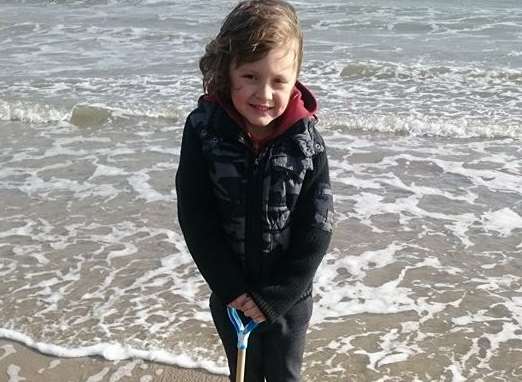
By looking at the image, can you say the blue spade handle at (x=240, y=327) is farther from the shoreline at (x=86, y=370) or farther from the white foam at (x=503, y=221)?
the white foam at (x=503, y=221)

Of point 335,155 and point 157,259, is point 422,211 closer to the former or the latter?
point 335,155

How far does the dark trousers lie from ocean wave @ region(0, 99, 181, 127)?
6.78 m

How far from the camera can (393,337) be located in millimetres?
3922

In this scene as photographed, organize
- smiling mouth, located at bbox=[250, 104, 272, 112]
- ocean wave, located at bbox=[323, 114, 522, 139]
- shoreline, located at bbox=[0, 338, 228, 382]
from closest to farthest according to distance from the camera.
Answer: smiling mouth, located at bbox=[250, 104, 272, 112], shoreline, located at bbox=[0, 338, 228, 382], ocean wave, located at bbox=[323, 114, 522, 139]

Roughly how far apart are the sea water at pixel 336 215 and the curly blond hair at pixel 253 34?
1.94 meters

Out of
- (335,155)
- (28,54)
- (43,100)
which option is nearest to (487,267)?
(335,155)

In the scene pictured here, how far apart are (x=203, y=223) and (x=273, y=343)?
0.53 metres

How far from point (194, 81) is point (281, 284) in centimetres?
933

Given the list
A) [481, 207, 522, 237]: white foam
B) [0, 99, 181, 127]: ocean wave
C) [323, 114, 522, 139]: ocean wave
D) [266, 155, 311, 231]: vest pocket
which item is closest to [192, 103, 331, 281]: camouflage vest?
[266, 155, 311, 231]: vest pocket

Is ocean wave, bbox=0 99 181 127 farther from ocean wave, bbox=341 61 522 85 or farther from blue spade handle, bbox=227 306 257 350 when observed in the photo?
blue spade handle, bbox=227 306 257 350

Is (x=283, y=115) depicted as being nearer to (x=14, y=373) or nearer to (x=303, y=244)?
(x=303, y=244)

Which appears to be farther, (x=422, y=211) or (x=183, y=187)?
(x=422, y=211)

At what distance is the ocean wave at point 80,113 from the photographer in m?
9.08

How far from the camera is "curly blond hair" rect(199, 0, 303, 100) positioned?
6.70 feet
